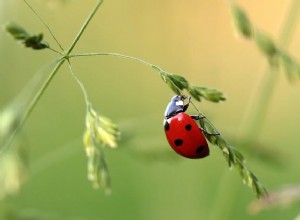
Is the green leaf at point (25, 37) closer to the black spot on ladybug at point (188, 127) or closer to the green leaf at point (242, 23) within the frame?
the black spot on ladybug at point (188, 127)

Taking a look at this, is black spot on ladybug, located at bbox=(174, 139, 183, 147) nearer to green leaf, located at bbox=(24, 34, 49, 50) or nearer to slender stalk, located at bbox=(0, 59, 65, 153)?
slender stalk, located at bbox=(0, 59, 65, 153)

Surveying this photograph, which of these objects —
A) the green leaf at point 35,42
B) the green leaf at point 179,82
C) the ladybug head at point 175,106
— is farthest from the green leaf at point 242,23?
the green leaf at point 35,42

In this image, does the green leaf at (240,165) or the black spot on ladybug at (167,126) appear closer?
the green leaf at (240,165)

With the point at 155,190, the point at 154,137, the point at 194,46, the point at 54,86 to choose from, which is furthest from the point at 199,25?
the point at 154,137

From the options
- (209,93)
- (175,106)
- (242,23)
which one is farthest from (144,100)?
(209,93)

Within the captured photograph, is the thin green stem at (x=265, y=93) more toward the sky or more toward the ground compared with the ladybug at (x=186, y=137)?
more toward the sky

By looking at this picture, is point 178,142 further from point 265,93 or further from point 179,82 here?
point 265,93

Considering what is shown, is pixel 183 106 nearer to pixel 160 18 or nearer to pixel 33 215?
pixel 33 215
